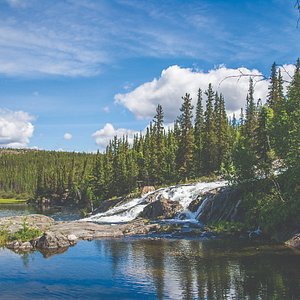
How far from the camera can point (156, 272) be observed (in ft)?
91.0

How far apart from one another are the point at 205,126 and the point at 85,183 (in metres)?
56.5

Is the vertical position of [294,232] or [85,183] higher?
[85,183]

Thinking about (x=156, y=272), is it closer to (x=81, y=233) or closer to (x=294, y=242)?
(x=294, y=242)

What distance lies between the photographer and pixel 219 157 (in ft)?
294

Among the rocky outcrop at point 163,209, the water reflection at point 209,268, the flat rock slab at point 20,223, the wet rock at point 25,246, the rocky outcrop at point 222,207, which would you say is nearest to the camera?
the water reflection at point 209,268

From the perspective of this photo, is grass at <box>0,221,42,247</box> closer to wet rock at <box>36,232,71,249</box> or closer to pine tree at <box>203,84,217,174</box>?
wet rock at <box>36,232,71,249</box>

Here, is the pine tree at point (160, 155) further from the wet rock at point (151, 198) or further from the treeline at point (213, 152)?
the wet rock at point (151, 198)

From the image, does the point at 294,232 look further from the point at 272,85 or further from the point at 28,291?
the point at 272,85

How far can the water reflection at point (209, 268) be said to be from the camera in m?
23.1

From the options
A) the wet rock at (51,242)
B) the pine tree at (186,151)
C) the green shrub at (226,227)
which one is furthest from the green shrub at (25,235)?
the pine tree at (186,151)

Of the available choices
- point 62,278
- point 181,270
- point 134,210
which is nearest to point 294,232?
point 181,270

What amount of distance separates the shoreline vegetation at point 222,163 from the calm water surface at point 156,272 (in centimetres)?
698

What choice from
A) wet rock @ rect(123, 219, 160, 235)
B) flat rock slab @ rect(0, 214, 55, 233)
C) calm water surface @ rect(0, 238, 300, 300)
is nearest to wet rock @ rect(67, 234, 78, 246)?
calm water surface @ rect(0, 238, 300, 300)

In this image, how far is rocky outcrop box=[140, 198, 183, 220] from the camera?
60969 mm
